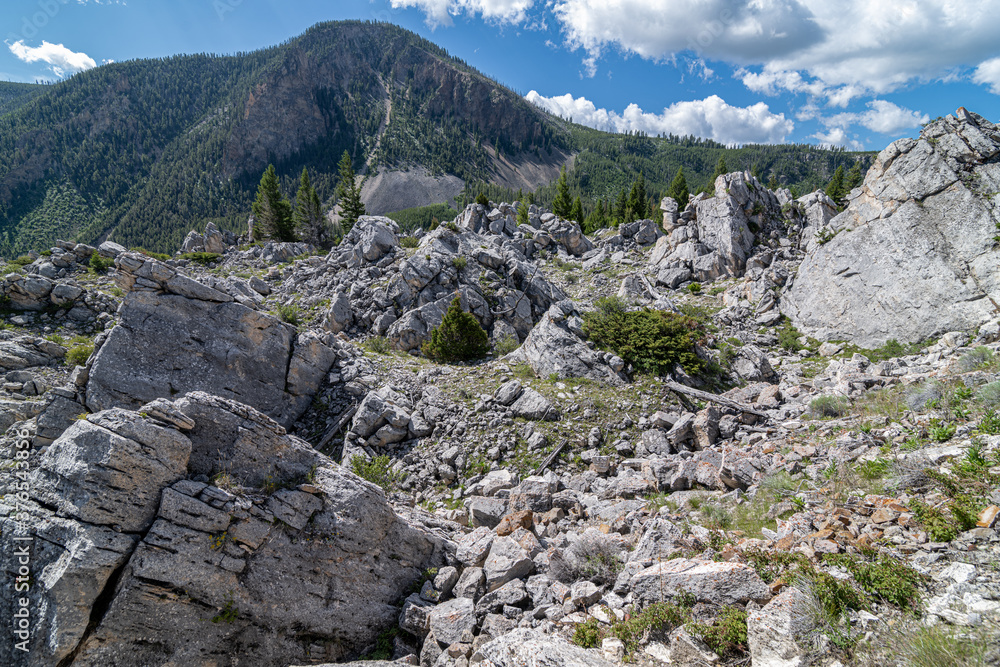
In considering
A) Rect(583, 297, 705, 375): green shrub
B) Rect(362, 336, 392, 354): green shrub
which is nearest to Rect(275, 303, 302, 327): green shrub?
Rect(362, 336, 392, 354): green shrub

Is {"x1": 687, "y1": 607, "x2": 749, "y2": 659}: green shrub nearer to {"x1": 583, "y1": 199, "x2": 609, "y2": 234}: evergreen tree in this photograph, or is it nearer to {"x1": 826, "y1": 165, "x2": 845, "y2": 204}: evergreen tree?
{"x1": 583, "y1": 199, "x2": 609, "y2": 234}: evergreen tree

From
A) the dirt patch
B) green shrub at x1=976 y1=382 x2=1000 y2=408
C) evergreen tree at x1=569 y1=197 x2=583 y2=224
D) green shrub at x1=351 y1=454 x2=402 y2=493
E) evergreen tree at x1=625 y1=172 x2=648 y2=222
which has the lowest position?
green shrub at x1=351 y1=454 x2=402 y2=493

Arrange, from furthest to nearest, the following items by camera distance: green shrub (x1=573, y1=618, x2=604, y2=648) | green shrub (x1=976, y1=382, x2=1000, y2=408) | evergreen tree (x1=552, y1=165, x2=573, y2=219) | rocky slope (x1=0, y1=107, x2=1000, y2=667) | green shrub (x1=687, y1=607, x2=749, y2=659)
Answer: evergreen tree (x1=552, y1=165, x2=573, y2=219), green shrub (x1=976, y1=382, x2=1000, y2=408), green shrub (x1=573, y1=618, x2=604, y2=648), rocky slope (x1=0, y1=107, x2=1000, y2=667), green shrub (x1=687, y1=607, x2=749, y2=659)

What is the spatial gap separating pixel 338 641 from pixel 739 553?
7.88 meters

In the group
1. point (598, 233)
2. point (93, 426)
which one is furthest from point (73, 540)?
point (598, 233)

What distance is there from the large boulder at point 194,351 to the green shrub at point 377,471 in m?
4.96

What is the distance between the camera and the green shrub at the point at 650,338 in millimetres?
17984

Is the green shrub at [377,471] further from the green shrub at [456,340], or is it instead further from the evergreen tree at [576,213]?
the evergreen tree at [576,213]

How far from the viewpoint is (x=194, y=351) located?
15.5m

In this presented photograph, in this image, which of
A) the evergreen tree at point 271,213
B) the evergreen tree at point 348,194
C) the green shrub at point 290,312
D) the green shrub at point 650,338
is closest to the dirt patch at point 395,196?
the evergreen tree at point 348,194

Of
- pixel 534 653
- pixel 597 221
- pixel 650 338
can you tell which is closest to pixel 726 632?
pixel 534 653

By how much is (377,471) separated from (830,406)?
15.1 m

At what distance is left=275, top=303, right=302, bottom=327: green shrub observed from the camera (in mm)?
23683

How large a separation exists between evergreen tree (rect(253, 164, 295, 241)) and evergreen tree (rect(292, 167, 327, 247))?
8.61 ft
